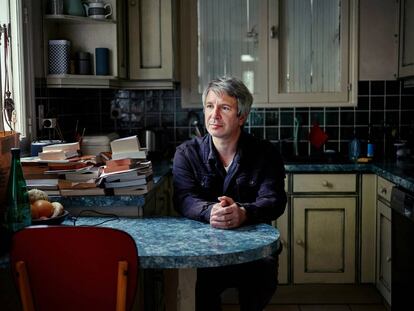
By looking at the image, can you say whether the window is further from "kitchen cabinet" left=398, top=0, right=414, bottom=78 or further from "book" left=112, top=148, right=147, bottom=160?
"kitchen cabinet" left=398, top=0, right=414, bottom=78

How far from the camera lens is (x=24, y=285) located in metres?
1.49

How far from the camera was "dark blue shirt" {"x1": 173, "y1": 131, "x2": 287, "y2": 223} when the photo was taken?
2.22m

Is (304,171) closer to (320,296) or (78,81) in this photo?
(320,296)

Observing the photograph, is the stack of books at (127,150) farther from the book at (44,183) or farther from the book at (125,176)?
the book at (44,183)

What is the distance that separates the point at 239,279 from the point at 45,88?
5.77ft

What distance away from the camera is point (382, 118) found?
407 centimetres

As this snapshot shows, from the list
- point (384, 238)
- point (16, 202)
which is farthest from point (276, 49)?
point (16, 202)

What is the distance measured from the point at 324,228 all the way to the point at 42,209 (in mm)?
2094

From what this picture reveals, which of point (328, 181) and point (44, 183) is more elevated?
point (44, 183)

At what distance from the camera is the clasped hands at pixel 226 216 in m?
1.93

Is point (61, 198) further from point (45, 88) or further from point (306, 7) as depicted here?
point (306, 7)

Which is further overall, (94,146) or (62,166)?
(94,146)

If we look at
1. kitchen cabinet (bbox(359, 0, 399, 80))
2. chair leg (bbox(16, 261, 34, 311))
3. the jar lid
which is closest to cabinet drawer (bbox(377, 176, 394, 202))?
kitchen cabinet (bbox(359, 0, 399, 80))

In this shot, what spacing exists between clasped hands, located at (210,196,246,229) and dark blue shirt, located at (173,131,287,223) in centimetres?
22
